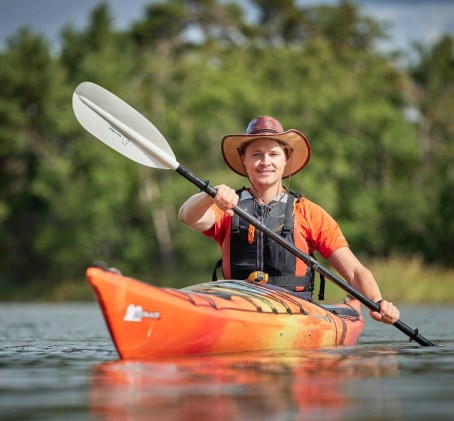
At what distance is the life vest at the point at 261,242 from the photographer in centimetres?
805

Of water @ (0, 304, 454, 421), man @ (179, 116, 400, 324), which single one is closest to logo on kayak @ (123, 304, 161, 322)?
water @ (0, 304, 454, 421)

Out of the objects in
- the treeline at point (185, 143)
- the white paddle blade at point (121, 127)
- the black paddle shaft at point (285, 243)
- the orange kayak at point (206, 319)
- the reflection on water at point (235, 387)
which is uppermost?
the treeline at point (185, 143)

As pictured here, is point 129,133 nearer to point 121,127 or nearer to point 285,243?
point 121,127

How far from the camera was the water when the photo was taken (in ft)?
15.1

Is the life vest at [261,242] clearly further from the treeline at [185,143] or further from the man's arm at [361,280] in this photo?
the treeline at [185,143]

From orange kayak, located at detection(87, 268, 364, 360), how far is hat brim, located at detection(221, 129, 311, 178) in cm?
92

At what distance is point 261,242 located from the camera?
26.5 ft

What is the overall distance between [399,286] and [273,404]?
19307mm

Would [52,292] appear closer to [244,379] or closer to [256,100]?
[256,100]

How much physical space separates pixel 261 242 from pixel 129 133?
1096 mm

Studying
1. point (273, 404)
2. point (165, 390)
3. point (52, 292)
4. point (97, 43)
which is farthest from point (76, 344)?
point (97, 43)

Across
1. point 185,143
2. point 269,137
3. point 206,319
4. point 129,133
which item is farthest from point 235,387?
point 185,143

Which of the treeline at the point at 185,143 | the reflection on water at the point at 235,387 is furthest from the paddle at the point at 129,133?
the treeline at the point at 185,143

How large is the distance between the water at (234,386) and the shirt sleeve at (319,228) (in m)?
0.68
